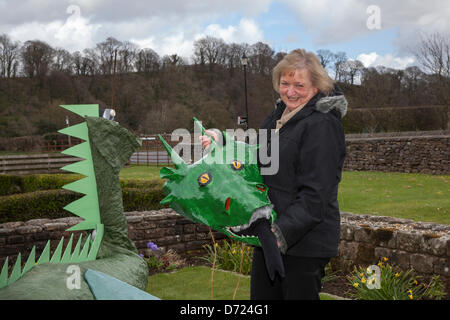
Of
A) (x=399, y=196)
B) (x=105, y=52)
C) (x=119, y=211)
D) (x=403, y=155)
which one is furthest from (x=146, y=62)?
(x=119, y=211)

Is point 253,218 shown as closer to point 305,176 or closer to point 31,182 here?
point 305,176

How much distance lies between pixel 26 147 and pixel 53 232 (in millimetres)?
30378

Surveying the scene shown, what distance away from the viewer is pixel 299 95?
2.27 meters

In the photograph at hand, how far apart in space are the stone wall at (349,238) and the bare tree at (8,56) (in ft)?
138

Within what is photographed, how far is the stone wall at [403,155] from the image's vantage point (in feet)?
60.2

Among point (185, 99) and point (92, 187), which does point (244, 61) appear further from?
point (185, 99)

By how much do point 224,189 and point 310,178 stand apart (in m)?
0.42

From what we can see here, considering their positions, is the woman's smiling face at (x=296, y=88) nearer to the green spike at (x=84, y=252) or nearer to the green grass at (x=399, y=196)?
the green spike at (x=84, y=252)

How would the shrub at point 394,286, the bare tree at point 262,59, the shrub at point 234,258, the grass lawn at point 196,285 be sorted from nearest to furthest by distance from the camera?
the shrub at point 394,286
the grass lawn at point 196,285
the shrub at point 234,258
the bare tree at point 262,59

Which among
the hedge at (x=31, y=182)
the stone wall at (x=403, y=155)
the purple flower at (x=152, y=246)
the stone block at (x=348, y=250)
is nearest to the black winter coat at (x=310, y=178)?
the stone block at (x=348, y=250)
